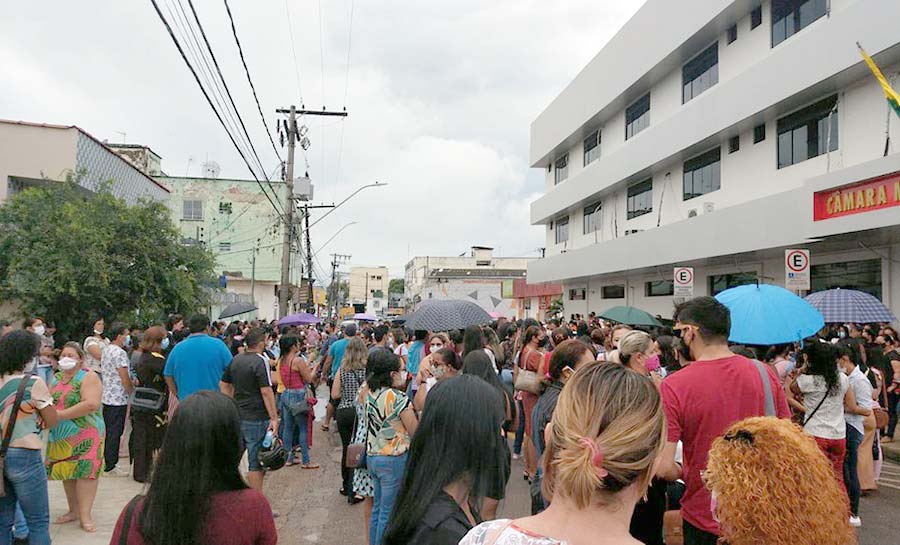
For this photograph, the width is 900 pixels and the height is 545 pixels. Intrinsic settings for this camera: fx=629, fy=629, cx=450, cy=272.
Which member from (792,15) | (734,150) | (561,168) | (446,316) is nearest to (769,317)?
(446,316)

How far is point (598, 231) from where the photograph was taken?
2931cm

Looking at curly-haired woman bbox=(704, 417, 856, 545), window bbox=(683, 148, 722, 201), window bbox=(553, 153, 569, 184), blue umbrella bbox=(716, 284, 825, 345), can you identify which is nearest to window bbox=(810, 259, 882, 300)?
window bbox=(683, 148, 722, 201)

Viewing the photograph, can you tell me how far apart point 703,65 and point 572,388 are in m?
21.7

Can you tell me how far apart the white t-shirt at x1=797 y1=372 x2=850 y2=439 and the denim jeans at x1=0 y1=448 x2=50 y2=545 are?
20.7ft

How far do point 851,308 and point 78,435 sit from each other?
10.8 metres

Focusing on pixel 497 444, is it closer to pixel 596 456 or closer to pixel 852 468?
pixel 596 456

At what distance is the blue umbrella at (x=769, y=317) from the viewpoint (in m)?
5.14

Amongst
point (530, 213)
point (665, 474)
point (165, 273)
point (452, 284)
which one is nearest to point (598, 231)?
point (530, 213)

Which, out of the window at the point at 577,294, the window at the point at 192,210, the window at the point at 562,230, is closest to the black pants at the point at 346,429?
the window at the point at 577,294

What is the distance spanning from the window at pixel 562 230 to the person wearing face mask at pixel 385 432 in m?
29.7

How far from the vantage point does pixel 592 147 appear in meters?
30.1

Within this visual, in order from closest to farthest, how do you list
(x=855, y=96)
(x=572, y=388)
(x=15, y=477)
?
(x=572, y=388) < (x=15, y=477) < (x=855, y=96)

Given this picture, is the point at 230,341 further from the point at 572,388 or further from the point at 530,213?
the point at 530,213

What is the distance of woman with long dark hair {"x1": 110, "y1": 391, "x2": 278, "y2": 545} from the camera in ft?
7.56
